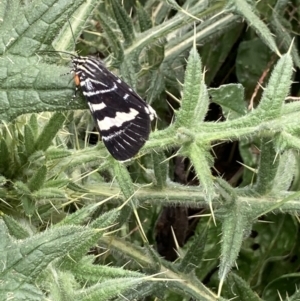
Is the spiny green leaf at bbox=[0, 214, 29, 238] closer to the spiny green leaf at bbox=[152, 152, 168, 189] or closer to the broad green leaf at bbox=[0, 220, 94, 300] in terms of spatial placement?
the broad green leaf at bbox=[0, 220, 94, 300]

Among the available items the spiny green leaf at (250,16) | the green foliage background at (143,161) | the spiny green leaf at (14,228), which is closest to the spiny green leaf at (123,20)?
the green foliage background at (143,161)

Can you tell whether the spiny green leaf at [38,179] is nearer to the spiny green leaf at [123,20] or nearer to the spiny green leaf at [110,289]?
the spiny green leaf at [110,289]

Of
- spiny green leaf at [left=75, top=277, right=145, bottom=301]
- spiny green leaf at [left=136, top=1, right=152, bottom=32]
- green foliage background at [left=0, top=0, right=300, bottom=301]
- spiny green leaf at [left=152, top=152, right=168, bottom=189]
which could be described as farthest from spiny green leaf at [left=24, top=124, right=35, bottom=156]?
spiny green leaf at [left=136, top=1, right=152, bottom=32]

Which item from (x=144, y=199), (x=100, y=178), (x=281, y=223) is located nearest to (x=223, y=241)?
(x=144, y=199)

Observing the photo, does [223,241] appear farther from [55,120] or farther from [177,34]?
[177,34]

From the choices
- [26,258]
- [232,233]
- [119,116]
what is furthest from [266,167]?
[26,258]

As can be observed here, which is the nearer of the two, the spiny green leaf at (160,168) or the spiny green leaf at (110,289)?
the spiny green leaf at (110,289)
